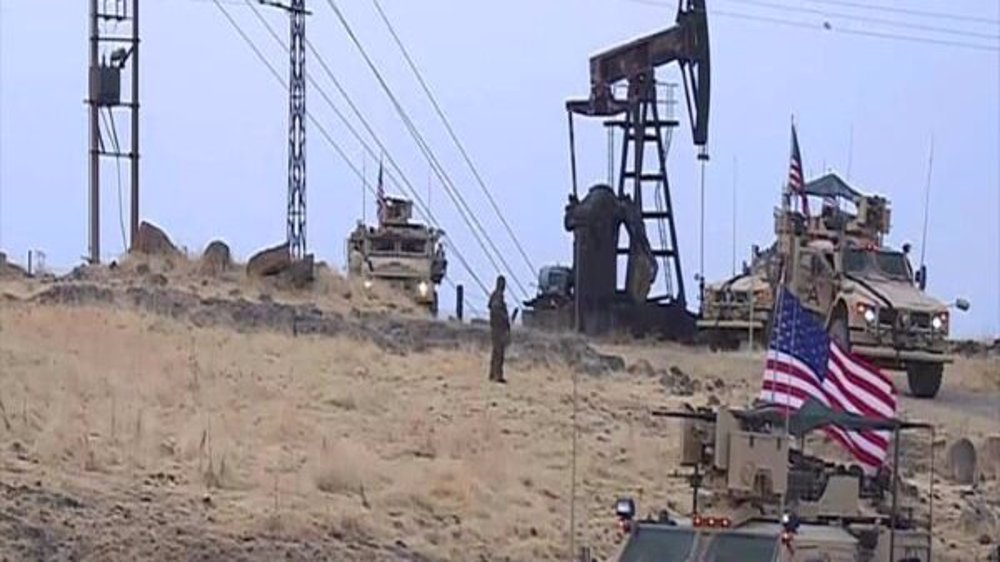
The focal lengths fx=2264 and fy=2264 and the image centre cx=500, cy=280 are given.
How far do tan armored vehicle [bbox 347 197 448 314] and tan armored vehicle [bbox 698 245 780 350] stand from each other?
26.8 ft

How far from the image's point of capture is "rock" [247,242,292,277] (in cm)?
4522

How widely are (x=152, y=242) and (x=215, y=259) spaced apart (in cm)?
143

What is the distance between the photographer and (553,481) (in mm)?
23062

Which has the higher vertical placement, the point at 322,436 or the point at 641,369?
the point at 322,436

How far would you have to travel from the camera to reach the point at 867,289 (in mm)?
35281

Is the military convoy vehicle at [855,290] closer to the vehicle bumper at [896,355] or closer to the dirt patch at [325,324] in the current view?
the vehicle bumper at [896,355]

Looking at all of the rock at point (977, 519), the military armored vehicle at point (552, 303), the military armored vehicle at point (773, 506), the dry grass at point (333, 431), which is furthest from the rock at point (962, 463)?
the military armored vehicle at point (552, 303)

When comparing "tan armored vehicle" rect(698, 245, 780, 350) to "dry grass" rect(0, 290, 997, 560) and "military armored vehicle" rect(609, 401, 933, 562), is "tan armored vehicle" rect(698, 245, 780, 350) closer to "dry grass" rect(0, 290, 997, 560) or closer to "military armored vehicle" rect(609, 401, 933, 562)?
"dry grass" rect(0, 290, 997, 560)

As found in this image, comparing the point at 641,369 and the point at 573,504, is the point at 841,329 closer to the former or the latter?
the point at 641,369

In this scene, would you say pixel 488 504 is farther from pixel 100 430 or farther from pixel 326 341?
pixel 326 341

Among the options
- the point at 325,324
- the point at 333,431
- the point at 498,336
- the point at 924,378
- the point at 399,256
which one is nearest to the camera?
the point at 333,431

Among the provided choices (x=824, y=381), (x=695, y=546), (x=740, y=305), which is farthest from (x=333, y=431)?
(x=740, y=305)

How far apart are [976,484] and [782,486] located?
12.5 meters

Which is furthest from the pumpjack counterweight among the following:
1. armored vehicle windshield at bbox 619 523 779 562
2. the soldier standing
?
armored vehicle windshield at bbox 619 523 779 562
